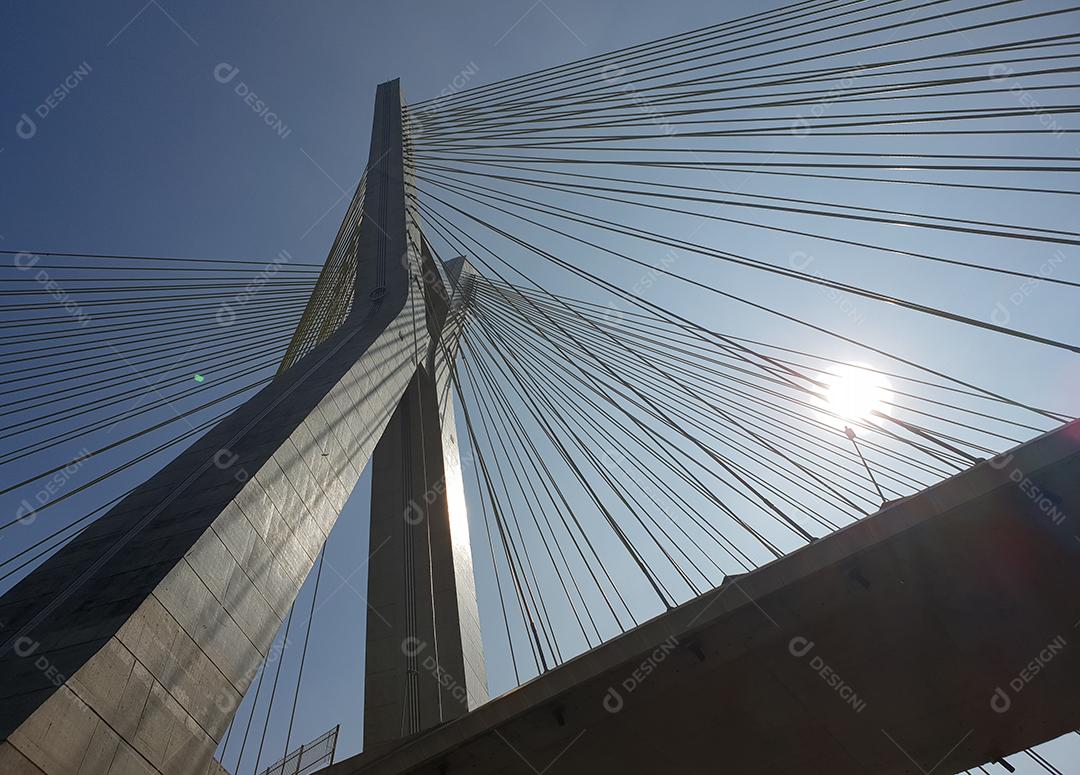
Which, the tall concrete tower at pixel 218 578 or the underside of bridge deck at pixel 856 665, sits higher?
the tall concrete tower at pixel 218 578

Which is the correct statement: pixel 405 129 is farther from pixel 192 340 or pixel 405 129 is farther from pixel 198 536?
pixel 198 536

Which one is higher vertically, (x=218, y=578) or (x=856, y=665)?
(x=218, y=578)

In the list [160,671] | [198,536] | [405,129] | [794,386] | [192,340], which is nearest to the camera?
[160,671]

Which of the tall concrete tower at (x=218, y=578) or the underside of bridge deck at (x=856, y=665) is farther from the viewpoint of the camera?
the underside of bridge deck at (x=856, y=665)

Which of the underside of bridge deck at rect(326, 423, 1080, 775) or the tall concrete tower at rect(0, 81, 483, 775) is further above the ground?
the tall concrete tower at rect(0, 81, 483, 775)

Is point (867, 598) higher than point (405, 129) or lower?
lower

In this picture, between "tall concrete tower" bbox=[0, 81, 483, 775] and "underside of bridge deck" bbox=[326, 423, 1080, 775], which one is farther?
"underside of bridge deck" bbox=[326, 423, 1080, 775]

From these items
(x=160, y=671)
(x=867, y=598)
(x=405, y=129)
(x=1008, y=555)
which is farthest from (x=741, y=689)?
(x=405, y=129)

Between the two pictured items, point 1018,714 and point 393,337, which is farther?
point 393,337
